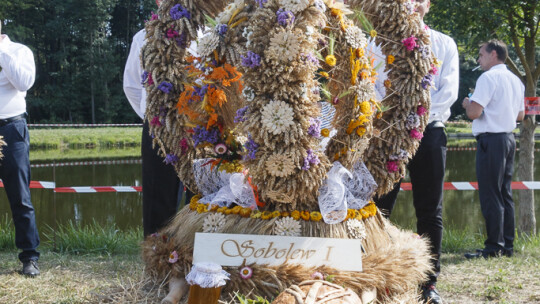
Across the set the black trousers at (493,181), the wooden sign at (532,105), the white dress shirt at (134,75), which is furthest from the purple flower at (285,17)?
the wooden sign at (532,105)

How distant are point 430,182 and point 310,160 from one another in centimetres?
134

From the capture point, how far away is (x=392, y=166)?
2621 millimetres

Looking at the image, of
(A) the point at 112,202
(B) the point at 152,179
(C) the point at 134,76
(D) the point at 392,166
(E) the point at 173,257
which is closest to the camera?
(E) the point at 173,257

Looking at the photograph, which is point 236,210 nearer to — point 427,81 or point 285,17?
point 285,17

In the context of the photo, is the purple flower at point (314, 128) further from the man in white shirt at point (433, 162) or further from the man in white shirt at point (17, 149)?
the man in white shirt at point (17, 149)

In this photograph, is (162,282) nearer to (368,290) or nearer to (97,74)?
(368,290)

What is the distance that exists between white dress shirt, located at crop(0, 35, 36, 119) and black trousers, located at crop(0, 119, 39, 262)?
0.35 ft

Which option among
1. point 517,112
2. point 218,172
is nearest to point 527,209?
point 517,112

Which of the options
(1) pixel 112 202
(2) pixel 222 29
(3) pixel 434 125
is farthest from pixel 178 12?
(1) pixel 112 202

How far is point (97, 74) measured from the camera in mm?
37062

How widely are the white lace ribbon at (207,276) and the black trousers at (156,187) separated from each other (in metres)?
1.58

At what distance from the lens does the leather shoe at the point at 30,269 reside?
387 cm

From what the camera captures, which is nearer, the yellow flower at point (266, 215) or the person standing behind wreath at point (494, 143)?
the yellow flower at point (266, 215)

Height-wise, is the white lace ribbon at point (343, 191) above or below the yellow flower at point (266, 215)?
above
